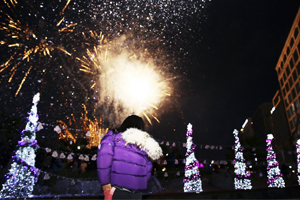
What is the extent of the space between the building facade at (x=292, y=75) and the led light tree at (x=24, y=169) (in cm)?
5188

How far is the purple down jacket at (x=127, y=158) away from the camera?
2.55 meters

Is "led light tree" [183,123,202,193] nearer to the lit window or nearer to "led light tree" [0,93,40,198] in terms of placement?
"led light tree" [0,93,40,198]

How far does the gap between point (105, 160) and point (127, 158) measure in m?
0.27

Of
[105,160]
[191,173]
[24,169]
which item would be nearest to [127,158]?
[105,160]

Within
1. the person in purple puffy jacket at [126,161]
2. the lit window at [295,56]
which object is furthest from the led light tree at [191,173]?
the lit window at [295,56]

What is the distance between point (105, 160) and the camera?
102 inches

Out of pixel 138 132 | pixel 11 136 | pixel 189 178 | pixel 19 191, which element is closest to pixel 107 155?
pixel 138 132

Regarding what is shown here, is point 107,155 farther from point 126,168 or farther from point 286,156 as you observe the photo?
point 286,156

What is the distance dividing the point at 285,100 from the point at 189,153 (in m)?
59.1

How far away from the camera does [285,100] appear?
61562 millimetres

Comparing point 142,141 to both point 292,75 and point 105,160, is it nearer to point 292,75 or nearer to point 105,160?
point 105,160

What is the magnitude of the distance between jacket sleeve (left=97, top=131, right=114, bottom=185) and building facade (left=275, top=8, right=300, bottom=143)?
180 ft

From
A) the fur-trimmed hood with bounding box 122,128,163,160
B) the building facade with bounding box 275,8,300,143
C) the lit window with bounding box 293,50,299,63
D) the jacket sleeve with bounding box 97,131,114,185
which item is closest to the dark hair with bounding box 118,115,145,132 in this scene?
the fur-trimmed hood with bounding box 122,128,163,160

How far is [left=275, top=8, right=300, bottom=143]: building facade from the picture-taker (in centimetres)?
5067
